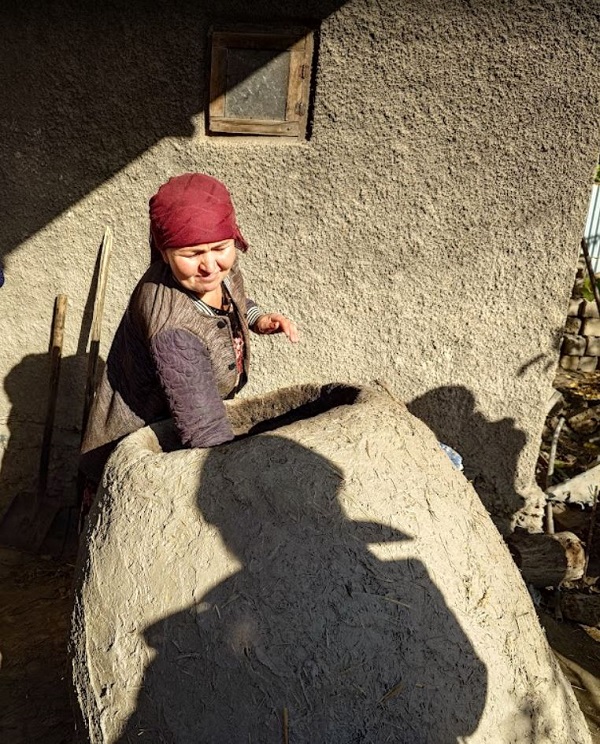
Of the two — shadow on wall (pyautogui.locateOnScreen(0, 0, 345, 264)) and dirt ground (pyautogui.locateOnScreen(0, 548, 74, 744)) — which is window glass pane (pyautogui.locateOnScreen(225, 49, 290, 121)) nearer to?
shadow on wall (pyautogui.locateOnScreen(0, 0, 345, 264))

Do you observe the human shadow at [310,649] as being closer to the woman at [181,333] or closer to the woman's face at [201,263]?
the woman at [181,333]

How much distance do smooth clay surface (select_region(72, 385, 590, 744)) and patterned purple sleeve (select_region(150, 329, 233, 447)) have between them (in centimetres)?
16

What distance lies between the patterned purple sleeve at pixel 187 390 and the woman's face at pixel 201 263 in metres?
0.16

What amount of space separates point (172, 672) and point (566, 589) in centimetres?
263

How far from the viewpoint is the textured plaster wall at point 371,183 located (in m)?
2.91

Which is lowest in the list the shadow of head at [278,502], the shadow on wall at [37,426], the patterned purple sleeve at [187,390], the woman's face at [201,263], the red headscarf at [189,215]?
the shadow on wall at [37,426]

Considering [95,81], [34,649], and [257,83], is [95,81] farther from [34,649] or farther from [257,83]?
[34,649]

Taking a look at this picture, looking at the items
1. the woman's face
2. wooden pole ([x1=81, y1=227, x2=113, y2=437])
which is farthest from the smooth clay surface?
wooden pole ([x1=81, y1=227, x2=113, y2=437])

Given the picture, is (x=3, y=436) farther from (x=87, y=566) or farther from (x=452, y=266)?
(x=452, y=266)

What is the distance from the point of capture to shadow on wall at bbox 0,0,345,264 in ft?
9.67

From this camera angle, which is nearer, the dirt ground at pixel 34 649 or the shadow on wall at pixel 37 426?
the dirt ground at pixel 34 649

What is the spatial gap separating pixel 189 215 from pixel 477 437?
204cm

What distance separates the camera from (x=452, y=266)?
320 centimetres

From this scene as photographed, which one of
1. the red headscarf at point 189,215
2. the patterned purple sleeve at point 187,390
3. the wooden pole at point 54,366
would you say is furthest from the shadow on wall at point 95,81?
the patterned purple sleeve at point 187,390
